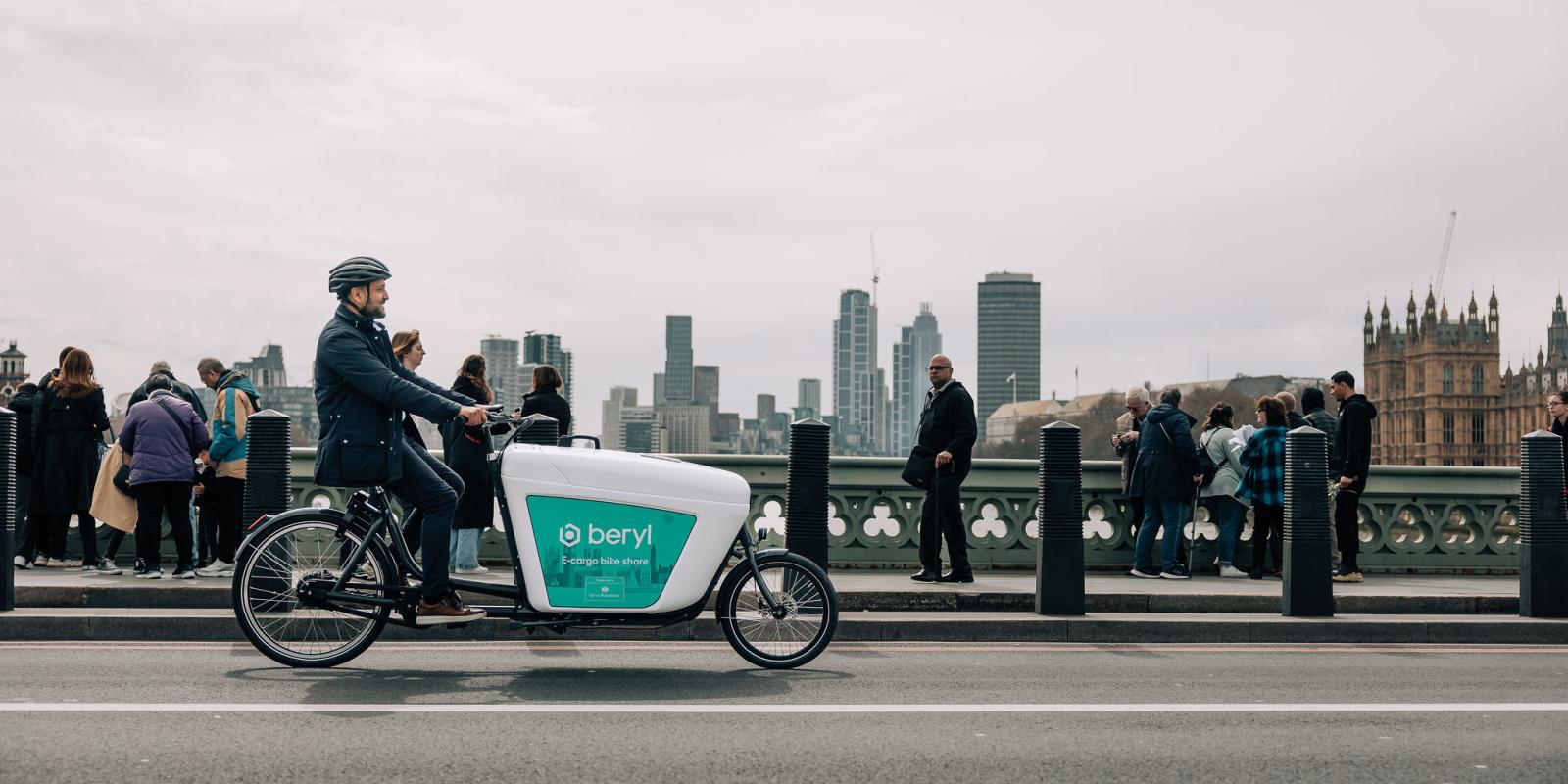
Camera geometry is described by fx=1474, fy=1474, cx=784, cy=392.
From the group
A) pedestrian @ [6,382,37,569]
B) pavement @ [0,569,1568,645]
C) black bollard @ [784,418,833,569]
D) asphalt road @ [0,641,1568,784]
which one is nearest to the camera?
asphalt road @ [0,641,1568,784]

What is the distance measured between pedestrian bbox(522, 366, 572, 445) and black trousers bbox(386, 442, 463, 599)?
389 centimetres

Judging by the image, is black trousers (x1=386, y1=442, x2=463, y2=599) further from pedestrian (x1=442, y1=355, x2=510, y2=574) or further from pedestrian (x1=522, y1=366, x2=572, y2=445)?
pedestrian (x1=522, y1=366, x2=572, y2=445)

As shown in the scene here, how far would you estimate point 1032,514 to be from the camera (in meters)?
13.2

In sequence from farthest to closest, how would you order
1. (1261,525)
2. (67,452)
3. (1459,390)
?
(1459,390)
(1261,525)
(67,452)

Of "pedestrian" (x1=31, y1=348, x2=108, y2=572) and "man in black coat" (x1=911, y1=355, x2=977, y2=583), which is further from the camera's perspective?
"pedestrian" (x1=31, y1=348, x2=108, y2=572)

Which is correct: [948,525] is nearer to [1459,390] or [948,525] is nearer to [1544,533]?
[1544,533]

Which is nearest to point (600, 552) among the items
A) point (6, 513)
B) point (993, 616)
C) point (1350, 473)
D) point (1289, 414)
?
point (993, 616)

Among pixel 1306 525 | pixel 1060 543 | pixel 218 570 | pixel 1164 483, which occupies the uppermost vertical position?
pixel 1164 483

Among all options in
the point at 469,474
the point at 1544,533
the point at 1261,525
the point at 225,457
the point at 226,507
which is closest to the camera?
the point at 1544,533

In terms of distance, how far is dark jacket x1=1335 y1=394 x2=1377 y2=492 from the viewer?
40.6 ft

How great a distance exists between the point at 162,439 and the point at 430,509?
4403 mm

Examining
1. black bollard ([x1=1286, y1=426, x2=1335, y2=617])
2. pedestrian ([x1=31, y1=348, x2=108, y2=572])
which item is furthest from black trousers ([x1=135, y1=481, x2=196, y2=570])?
black bollard ([x1=1286, y1=426, x2=1335, y2=617])

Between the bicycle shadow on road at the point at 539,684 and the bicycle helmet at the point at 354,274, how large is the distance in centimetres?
196

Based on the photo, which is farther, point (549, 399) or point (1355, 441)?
point (1355, 441)
